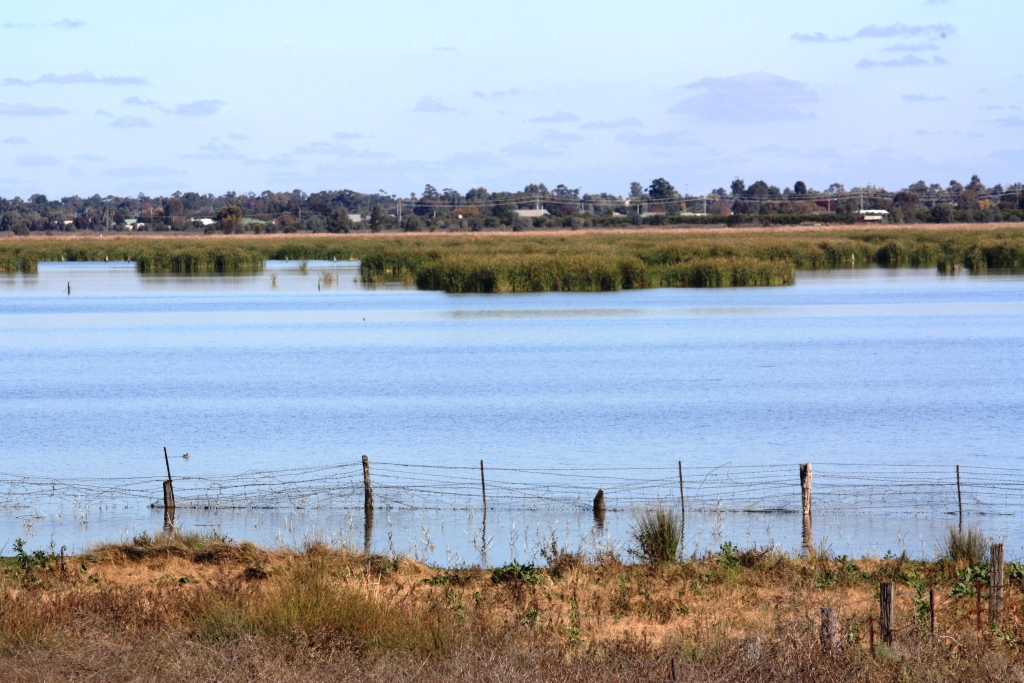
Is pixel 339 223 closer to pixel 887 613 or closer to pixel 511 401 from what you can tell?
pixel 511 401

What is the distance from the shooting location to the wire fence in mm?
16406

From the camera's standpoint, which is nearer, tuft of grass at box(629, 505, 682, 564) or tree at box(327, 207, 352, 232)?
tuft of grass at box(629, 505, 682, 564)

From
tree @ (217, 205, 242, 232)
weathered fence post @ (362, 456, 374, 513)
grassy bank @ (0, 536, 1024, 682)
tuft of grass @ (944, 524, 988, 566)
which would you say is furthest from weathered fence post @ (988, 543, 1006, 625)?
tree @ (217, 205, 242, 232)

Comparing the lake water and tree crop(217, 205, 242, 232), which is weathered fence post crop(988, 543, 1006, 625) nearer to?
the lake water

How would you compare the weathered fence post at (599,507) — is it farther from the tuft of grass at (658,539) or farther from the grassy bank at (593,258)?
the grassy bank at (593,258)

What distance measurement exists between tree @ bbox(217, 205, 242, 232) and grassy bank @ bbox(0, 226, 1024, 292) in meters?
64.0

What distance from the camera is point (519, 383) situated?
29500mm

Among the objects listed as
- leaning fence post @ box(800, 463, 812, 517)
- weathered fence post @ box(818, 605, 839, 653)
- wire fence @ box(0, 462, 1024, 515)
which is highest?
weathered fence post @ box(818, 605, 839, 653)

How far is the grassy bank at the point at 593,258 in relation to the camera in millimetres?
60750

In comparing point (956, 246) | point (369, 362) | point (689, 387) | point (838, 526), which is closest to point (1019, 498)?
point (838, 526)

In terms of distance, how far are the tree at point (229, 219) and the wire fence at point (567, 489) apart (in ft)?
544

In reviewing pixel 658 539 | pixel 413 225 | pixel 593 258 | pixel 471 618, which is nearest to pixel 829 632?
pixel 471 618

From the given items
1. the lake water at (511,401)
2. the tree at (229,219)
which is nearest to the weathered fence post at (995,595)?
the lake water at (511,401)

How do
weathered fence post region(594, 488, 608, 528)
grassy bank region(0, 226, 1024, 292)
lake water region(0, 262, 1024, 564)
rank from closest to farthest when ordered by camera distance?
weathered fence post region(594, 488, 608, 528), lake water region(0, 262, 1024, 564), grassy bank region(0, 226, 1024, 292)
